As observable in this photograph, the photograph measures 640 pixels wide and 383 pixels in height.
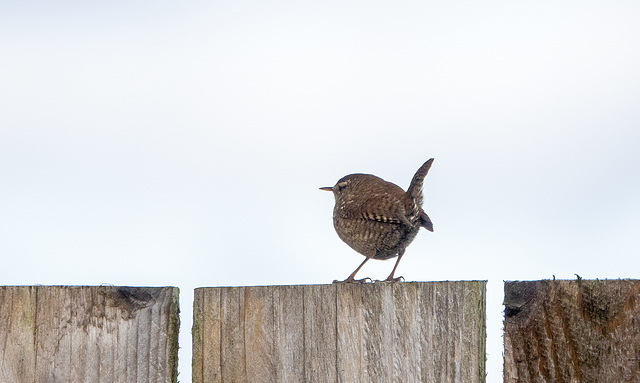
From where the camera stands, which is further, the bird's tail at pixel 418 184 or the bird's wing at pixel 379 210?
the bird's tail at pixel 418 184

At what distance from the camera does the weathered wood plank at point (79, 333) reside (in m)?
2.48

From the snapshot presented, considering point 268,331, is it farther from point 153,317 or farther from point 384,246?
point 384,246

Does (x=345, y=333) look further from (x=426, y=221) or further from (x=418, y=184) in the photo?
(x=418, y=184)

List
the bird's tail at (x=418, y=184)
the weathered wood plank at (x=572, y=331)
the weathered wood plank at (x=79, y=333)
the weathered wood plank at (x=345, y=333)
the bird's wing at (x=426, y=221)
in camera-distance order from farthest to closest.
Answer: the bird's tail at (x=418, y=184) → the bird's wing at (x=426, y=221) → the weathered wood plank at (x=79, y=333) → the weathered wood plank at (x=345, y=333) → the weathered wood plank at (x=572, y=331)

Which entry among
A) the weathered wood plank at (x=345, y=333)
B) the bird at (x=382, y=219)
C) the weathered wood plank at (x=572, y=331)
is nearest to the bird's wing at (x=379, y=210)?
the bird at (x=382, y=219)

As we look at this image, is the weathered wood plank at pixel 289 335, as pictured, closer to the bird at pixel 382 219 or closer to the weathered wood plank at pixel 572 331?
the weathered wood plank at pixel 572 331

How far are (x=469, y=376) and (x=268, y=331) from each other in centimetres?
62

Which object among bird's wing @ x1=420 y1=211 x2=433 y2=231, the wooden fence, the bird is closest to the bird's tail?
the bird

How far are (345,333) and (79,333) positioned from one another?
2.84ft

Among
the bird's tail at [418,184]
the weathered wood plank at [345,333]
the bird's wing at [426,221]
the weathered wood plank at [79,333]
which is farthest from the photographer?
the bird's tail at [418,184]

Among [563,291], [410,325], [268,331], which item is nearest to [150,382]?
[268,331]

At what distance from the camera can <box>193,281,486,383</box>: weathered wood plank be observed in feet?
7.50

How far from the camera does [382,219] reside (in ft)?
17.7

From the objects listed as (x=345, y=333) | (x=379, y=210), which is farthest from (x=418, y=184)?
(x=345, y=333)
